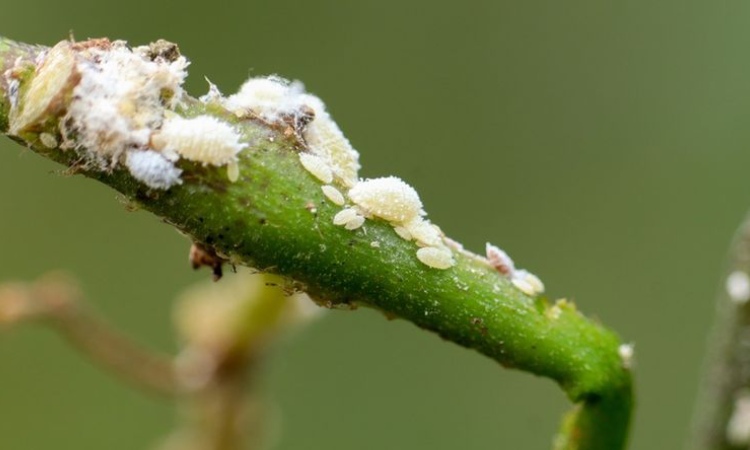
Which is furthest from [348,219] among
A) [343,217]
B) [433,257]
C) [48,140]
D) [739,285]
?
[739,285]

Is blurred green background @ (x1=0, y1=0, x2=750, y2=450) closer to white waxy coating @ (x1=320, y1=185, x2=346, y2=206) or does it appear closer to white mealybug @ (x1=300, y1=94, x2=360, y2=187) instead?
white mealybug @ (x1=300, y1=94, x2=360, y2=187)

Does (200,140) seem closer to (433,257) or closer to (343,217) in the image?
(343,217)

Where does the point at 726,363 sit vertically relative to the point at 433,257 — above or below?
above

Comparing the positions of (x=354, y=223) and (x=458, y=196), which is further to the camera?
(x=458, y=196)

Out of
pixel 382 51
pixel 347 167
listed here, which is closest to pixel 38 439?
pixel 382 51

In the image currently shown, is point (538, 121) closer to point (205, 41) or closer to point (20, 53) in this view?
point (205, 41)
